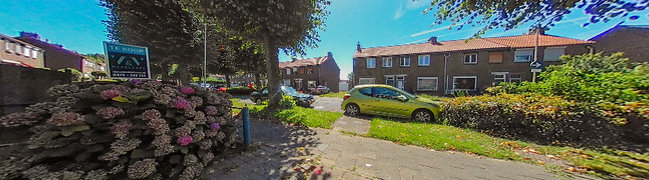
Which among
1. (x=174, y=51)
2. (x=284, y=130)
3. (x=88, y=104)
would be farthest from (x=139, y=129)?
(x=174, y=51)

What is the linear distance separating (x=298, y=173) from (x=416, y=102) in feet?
17.3

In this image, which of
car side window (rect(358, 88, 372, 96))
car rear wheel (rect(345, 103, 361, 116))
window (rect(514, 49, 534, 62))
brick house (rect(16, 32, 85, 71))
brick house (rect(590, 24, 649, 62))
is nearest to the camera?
car side window (rect(358, 88, 372, 96))

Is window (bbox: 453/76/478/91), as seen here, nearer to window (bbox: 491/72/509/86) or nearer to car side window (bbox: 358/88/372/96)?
window (bbox: 491/72/509/86)

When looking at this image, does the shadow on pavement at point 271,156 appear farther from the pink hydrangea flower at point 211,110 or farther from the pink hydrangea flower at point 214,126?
the pink hydrangea flower at point 211,110

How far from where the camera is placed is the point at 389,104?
6.82 meters

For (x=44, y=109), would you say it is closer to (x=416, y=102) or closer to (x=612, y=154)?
(x=416, y=102)

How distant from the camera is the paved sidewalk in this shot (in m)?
2.79

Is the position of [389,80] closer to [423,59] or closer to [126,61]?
[423,59]

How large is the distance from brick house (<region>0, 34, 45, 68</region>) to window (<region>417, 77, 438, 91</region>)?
2877cm

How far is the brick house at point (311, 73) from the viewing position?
28891 millimetres

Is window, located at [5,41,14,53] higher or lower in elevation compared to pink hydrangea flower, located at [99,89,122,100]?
higher

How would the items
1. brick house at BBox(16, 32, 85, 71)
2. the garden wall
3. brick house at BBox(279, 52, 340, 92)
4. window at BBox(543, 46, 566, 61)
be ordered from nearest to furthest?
1. the garden wall
2. window at BBox(543, 46, 566, 61)
3. brick house at BBox(16, 32, 85, 71)
4. brick house at BBox(279, 52, 340, 92)

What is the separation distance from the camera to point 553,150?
3.71m

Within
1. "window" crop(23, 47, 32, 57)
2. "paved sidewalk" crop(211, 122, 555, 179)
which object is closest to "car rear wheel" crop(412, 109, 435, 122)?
"paved sidewalk" crop(211, 122, 555, 179)
